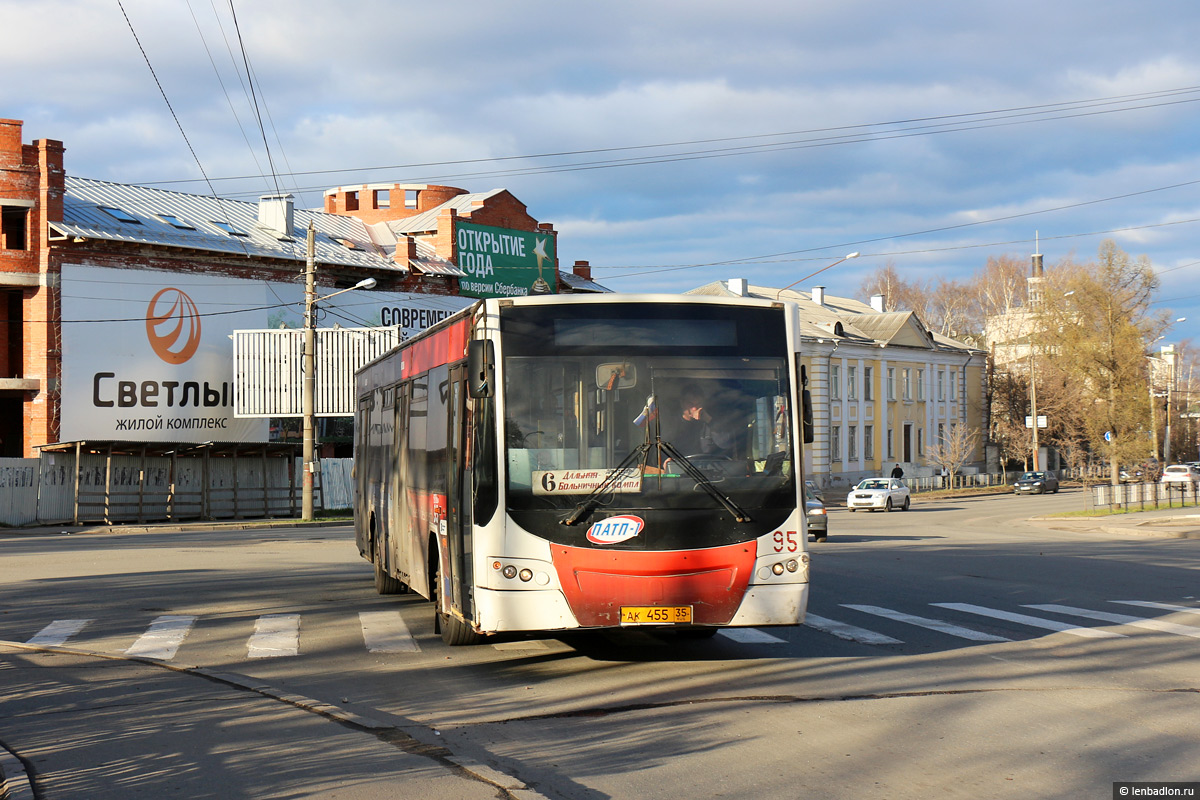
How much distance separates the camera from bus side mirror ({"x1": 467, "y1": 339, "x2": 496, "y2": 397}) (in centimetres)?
924

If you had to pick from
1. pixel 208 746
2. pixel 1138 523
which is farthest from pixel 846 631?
pixel 1138 523

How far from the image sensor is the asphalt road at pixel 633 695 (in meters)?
6.56

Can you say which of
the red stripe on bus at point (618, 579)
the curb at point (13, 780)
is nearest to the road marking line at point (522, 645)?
the red stripe on bus at point (618, 579)

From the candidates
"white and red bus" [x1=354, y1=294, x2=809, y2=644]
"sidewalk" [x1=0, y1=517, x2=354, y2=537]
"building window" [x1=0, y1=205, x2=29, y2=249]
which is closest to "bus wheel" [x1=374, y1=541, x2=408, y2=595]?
"white and red bus" [x1=354, y1=294, x2=809, y2=644]

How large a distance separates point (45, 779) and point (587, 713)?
3490 millimetres

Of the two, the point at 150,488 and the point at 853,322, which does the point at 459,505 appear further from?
the point at 853,322

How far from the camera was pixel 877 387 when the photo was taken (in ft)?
226

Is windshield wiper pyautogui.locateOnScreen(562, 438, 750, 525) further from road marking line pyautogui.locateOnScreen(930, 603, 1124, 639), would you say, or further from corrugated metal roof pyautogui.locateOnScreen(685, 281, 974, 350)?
corrugated metal roof pyautogui.locateOnScreen(685, 281, 974, 350)

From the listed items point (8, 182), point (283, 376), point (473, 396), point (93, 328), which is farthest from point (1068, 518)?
point (8, 182)

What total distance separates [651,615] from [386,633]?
430 centimetres

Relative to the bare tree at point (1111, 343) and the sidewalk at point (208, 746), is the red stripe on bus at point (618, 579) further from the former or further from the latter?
the bare tree at point (1111, 343)

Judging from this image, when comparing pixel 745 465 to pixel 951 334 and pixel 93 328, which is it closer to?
pixel 93 328

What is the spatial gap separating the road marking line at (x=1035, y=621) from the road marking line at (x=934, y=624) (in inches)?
34.6

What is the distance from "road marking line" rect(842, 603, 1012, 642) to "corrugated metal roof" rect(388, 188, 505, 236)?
47603 mm
